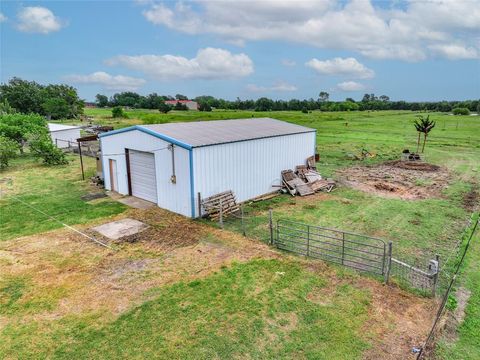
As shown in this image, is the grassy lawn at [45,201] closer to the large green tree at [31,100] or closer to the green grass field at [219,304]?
the green grass field at [219,304]

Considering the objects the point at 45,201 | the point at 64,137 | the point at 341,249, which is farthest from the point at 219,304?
the point at 64,137

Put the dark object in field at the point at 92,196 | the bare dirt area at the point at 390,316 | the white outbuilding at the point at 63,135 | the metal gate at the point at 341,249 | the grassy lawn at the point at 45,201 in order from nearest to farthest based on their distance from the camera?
1. the bare dirt area at the point at 390,316
2. the metal gate at the point at 341,249
3. the grassy lawn at the point at 45,201
4. the dark object in field at the point at 92,196
5. the white outbuilding at the point at 63,135

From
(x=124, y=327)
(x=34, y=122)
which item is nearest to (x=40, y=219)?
(x=124, y=327)

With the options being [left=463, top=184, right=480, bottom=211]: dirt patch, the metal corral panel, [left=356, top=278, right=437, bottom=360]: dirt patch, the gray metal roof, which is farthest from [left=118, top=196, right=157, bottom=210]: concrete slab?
[left=463, top=184, right=480, bottom=211]: dirt patch

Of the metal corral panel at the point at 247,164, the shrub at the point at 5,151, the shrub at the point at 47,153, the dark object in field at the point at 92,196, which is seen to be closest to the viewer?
the metal corral panel at the point at 247,164

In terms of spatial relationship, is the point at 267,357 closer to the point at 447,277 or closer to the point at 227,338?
the point at 227,338

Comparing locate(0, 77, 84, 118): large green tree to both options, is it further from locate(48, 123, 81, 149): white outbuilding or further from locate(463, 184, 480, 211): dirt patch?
locate(463, 184, 480, 211): dirt patch

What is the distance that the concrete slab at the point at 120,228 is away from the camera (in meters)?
11.3

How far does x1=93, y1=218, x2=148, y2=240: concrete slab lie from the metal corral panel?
2274mm

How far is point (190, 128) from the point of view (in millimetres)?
15633

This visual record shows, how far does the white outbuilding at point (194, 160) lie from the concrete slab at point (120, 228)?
176 centimetres

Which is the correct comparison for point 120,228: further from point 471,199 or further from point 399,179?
point 399,179

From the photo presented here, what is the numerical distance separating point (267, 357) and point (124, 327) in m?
2.87

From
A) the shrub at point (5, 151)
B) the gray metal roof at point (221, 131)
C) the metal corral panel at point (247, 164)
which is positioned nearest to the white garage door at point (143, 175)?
the gray metal roof at point (221, 131)
